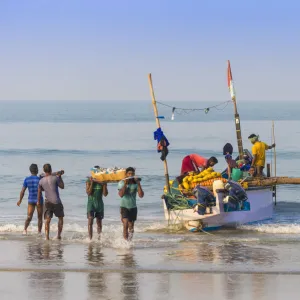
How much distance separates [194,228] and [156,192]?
12945 mm

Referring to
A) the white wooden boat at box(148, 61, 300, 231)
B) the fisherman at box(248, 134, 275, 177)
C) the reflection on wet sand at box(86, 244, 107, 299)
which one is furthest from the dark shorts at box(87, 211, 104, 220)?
the fisherman at box(248, 134, 275, 177)

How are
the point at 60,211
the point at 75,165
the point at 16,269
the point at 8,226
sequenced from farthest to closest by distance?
the point at 75,165, the point at 8,226, the point at 60,211, the point at 16,269

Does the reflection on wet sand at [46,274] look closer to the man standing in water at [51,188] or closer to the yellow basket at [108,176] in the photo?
the man standing in water at [51,188]

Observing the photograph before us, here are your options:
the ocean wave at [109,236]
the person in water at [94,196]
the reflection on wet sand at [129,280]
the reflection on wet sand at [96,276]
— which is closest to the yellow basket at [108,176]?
the person in water at [94,196]

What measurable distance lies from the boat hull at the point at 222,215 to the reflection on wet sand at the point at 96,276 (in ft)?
11.6

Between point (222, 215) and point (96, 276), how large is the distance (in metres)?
6.84

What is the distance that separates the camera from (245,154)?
22.9 meters

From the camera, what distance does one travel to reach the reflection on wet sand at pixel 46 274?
1194cm

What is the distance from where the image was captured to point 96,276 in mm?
13156

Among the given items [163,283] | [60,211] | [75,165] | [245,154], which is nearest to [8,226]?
[60,211]

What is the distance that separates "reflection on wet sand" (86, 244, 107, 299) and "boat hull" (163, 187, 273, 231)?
11.6ft

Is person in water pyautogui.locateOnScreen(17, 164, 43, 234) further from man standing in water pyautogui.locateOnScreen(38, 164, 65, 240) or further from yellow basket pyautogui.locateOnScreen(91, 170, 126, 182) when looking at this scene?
yellow basket pyautogui.locateOnScreen(91, 170, 126, 182)

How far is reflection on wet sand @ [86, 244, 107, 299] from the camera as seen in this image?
11953 mm

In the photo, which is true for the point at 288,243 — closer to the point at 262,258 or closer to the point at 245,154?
the point at 262,258
